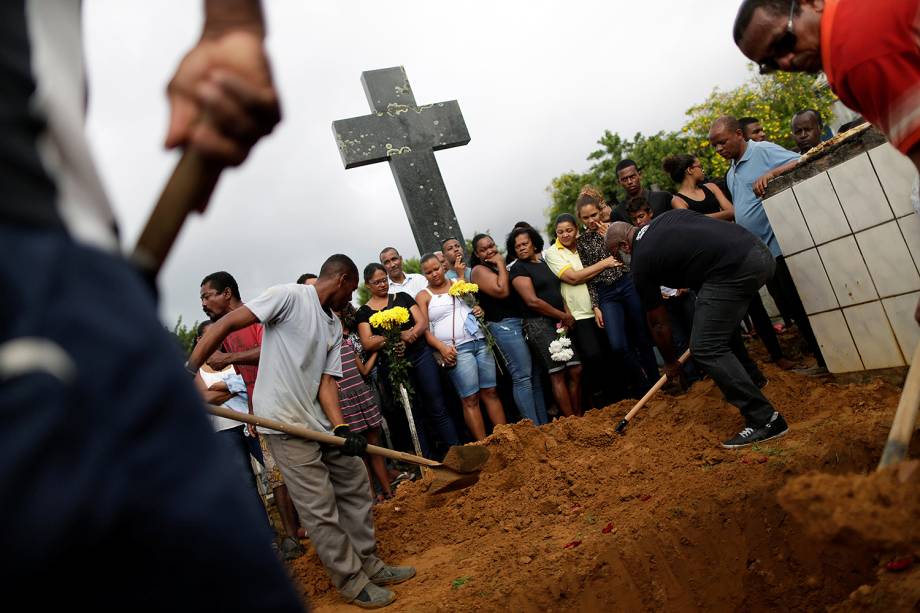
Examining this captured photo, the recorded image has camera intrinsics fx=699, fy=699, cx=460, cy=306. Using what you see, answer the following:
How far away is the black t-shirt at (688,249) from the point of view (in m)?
4.59

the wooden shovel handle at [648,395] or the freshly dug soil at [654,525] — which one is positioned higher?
the wooden shovel handle at [648,395]

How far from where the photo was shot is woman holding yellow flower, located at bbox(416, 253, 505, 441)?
6305mm

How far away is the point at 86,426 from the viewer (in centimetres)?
64

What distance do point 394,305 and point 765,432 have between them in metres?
3.40

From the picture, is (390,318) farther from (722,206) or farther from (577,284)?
(722,206)

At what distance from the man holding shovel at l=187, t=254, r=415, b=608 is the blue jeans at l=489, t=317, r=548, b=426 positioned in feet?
7.56

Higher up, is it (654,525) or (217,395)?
(217,395)

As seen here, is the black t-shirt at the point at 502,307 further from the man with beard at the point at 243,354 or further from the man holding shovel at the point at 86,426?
the man holding shovel at the point at 86,426

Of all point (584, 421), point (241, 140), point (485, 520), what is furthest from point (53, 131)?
point (584, 421)

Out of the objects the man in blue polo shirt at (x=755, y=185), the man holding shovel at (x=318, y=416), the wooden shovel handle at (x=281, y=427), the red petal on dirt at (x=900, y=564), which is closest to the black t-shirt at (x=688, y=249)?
the man in blue polo shirt at (x=755, y=185)

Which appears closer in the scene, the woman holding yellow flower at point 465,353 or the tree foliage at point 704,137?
the woman holding yellow flower at point 465,353

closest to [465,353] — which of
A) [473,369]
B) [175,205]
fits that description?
[473,369]

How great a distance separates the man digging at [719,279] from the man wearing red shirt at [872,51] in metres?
2.28

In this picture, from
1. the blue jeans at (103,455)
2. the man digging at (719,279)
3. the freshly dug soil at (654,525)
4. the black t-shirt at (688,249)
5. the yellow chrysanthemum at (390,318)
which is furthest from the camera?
the yellow chrysanthemum at (390,318)
